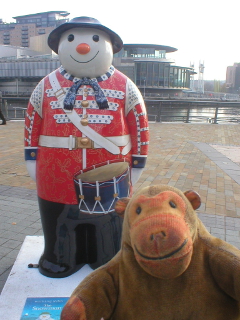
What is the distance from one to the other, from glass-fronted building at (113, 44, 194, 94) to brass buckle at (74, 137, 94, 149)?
45166mm

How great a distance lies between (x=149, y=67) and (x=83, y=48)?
48696 millimetres

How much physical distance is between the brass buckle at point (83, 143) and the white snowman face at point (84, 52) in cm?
45

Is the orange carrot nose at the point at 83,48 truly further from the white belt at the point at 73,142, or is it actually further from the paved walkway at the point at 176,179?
the paved walkway at the point at 176,179

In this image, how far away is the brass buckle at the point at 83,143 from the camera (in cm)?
213

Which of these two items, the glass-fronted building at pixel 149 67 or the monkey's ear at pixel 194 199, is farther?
the glass-fronted building at pixel 149 67

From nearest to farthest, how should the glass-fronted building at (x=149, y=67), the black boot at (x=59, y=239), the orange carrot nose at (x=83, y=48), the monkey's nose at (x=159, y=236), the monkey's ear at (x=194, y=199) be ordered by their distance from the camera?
1. the monkey's nose at (x=159, y=236)
2. the monkey's ear at (x=194, y=199)
3. the orange carrot nose at (x=83, y=48)
4. the black boot at (x=59, y=239)
5. the glass-fronted building at (x=149, y=67)

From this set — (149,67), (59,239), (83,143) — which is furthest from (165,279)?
(149,67)

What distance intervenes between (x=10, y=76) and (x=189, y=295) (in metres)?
54.1

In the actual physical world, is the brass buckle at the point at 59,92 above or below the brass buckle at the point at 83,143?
above

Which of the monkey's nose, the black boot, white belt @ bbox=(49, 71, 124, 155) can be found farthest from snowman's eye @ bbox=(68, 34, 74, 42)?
the monkey's nose

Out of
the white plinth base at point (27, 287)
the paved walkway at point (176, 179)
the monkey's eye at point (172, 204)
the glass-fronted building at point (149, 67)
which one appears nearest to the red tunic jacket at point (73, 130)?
the white plinth base at point (27, 287)

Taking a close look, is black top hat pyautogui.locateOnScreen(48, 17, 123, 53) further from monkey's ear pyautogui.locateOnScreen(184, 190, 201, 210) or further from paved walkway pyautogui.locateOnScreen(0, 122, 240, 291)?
paved walkway pyautogui.locateOnScreen(0, 122, 240, 291)

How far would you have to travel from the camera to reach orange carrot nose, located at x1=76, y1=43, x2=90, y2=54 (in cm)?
211

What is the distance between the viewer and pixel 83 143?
2129 millimetres
